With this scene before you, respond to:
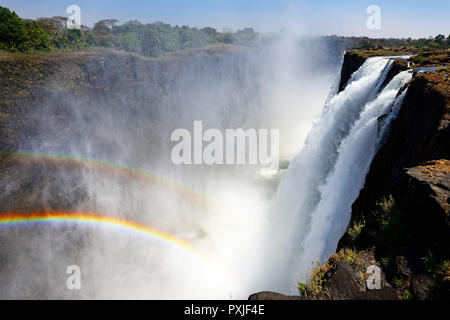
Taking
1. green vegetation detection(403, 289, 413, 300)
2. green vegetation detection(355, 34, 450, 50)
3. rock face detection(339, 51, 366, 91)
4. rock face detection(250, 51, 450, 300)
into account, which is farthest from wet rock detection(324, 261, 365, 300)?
green vegetation detection(355, 34, 450, 50)

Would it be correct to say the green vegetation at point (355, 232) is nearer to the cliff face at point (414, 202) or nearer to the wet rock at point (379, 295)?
the cliff face at point (414, 202)

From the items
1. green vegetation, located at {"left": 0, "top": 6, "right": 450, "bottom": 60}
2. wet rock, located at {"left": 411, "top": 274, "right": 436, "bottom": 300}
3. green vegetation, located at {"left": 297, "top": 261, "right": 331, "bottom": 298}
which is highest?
green vegetation, located at {"left": 0, "top": 6, "right": 450, "bottom": 60}

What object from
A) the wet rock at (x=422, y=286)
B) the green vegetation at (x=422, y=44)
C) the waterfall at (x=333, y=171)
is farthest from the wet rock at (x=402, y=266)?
the green vegetation at (x=422, y=44)

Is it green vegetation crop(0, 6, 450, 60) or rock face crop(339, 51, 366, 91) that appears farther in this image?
green vegetation crop(0, 6, 450, 60)

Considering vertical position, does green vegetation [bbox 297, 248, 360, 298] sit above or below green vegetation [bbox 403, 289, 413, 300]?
below

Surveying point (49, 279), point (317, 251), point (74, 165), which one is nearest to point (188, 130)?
point (74, 165)

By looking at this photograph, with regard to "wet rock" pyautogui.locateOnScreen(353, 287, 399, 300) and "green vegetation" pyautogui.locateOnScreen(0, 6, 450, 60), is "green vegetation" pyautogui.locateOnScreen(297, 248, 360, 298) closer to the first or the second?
"wet rock" pyautogui.locateOnScreen(353, 287, 399, 300)

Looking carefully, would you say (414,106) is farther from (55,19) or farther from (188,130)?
(55,19)

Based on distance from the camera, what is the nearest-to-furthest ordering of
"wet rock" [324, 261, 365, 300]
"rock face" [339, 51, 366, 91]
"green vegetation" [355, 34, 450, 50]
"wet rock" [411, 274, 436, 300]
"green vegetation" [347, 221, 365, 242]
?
"wet rock" [411, 274, 436, 300]
"wet rock" [324, 261, 365, 300]
"green vegetation" [347, 221, 365, 242]
"rock face" [339, 51, 366, 91]
"green vegetation" [355, 34, 450, 50]

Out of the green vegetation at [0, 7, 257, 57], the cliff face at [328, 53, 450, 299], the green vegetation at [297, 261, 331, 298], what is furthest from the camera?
the green vegetation at [0, 7, 257, 57]

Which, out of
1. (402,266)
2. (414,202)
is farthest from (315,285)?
(414,202)

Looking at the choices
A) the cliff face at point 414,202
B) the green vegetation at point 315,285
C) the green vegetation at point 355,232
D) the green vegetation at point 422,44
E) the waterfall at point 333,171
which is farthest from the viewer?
the green vegetation at point 422,44
